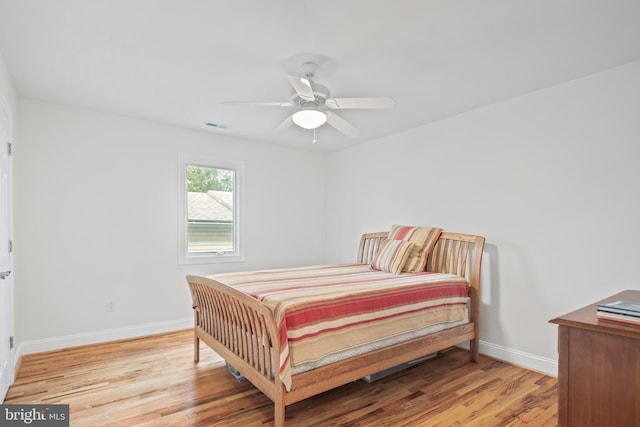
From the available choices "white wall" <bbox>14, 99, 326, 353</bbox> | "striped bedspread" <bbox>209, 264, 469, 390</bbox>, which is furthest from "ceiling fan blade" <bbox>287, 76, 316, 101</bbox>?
"white wall" <bbox>14, 99, 326, 353</bbox>

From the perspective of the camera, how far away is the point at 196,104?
3.54m

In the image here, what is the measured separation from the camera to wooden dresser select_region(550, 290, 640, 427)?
156 cm

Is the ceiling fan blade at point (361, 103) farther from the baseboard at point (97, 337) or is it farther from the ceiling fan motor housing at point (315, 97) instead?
the baseboard at point (97, 337)

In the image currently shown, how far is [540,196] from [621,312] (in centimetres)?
168

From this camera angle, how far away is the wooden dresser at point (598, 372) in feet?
5.12

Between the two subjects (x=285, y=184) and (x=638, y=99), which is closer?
(x=638, y=99)

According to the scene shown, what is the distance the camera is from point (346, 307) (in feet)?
7.87

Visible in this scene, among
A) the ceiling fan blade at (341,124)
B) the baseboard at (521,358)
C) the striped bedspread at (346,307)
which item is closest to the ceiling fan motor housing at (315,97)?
the ceiling fan blade at (341,124)

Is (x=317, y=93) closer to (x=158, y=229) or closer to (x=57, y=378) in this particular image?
(x=158, y=229)

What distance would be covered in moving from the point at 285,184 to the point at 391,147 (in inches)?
67.6

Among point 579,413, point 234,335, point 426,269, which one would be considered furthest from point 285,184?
point 579,413

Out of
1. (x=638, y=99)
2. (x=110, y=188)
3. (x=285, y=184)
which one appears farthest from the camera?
(x=285, y=184)

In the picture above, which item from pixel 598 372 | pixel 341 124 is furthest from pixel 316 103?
pixel 598 372

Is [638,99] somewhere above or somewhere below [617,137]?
above
